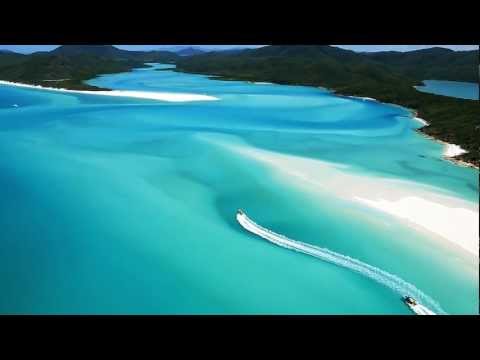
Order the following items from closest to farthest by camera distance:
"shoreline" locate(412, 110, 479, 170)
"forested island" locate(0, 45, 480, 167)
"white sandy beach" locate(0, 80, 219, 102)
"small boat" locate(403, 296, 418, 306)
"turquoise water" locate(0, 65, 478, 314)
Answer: "small boat" locate(403, 296, 418, 306)
"turquoise water" locate(0, 65, 478, 314)
"shoreline" locate(412, 110, 479, 170)
"forested island" locate(0, 45, 480, 167)
"white sandy beach" locate(0, 80, 219, 102)

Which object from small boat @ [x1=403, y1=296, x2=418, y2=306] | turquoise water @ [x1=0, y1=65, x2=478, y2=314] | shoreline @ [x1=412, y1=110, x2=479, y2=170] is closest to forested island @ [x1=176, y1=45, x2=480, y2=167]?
shoreline @ [x1=412, y1=110, x2=479, y2=170]

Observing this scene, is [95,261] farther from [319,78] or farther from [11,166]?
[319,78]

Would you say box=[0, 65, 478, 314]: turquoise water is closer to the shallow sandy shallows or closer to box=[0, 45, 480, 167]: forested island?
the shallow sandy shallows

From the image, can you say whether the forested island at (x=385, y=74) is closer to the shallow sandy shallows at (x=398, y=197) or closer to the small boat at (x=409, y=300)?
the shallow sandy shallows at (x=398, y=197)

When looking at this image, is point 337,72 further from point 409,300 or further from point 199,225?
point 409,300

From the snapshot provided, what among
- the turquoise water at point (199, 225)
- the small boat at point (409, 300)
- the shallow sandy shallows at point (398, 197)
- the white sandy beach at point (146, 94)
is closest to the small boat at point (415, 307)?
the small boat at point (409, 300)

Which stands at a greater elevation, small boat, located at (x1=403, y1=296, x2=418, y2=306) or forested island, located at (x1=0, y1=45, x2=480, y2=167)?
forested island, located at (x1=0, y1=45, x2=480, y2=167)
